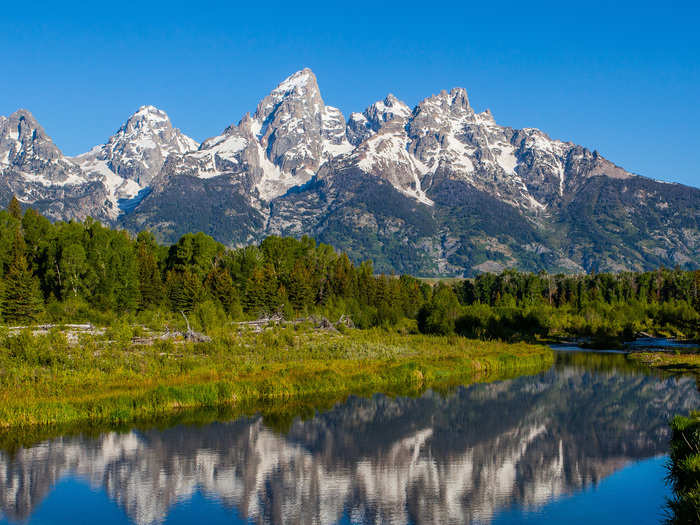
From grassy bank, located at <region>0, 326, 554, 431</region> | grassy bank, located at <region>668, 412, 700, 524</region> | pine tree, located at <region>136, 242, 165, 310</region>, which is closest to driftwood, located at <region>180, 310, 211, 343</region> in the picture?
grassy bank, located at <region>0, 326, 554, 431</region>

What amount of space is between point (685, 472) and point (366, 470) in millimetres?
14450

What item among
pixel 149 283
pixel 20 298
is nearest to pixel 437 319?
pixel 149 283

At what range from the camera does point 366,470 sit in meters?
31.9

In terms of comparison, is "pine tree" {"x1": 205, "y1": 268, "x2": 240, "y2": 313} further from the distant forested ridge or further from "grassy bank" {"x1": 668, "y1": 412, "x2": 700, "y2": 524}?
"grassy bank" {"x1": 668, "y1": 412, "x2": 700, "y2": 524}

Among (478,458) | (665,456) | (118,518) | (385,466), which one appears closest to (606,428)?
(665,456)

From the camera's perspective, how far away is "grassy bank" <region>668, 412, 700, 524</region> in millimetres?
23109

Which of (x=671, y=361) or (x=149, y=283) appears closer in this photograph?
(x=671, y=361)

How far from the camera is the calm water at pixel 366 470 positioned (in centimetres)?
2648

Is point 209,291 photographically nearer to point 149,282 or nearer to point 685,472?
point 149,282

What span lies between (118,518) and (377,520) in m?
10.5

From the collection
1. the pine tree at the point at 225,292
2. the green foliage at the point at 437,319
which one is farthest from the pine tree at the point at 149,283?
the green foliage at the point at 437,319

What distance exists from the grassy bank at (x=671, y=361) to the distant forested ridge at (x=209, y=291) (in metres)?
24.9

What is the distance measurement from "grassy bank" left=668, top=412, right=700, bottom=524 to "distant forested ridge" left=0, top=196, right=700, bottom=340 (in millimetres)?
65884

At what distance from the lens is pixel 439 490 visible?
28781mm
